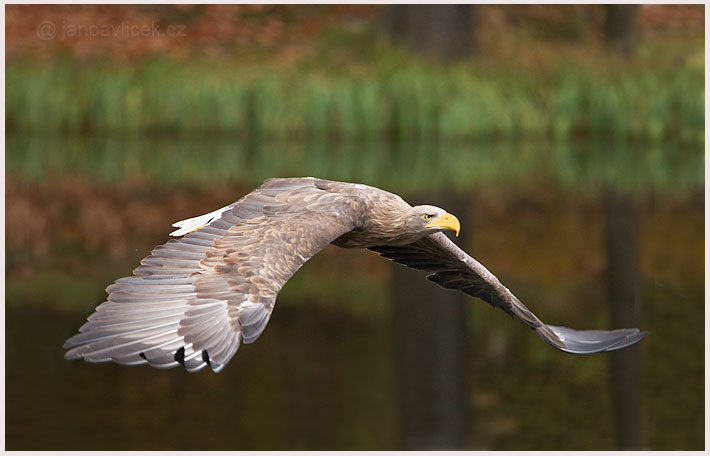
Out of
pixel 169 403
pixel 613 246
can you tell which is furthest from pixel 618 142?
pixel 169 403

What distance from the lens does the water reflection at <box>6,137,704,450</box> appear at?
22.9 ft

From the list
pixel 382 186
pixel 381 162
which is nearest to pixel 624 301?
pixel 382 186

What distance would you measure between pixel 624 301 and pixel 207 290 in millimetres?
5796

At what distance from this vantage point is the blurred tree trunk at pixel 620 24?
18.0m

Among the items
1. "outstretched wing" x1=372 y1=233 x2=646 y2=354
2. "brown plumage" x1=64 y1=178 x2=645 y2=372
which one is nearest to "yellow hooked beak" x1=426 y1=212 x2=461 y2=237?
"brown plumage" x1=64 y1=178 x2=645 y2=372

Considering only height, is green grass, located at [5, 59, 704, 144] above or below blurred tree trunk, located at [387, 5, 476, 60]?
below

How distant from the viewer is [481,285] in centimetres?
589

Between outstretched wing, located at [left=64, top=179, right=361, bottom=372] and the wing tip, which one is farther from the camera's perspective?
the wing tip

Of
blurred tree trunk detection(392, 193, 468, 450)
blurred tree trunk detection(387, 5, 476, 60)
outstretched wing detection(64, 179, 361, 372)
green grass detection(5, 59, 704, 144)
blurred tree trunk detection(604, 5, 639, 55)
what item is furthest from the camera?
blurred tree trunk detection(604, 5, 639, 55)

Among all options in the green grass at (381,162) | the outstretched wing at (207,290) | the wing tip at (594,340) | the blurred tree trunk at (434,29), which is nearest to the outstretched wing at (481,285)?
the wing tip at (594,340)

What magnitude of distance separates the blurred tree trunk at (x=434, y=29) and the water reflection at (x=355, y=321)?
79.7 inches

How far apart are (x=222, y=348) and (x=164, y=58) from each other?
38.1 ft

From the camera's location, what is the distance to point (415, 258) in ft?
19.9

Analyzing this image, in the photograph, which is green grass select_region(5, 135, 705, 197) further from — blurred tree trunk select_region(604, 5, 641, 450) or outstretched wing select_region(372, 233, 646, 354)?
outstretched wing select_region(372, 233, 646, 354)
